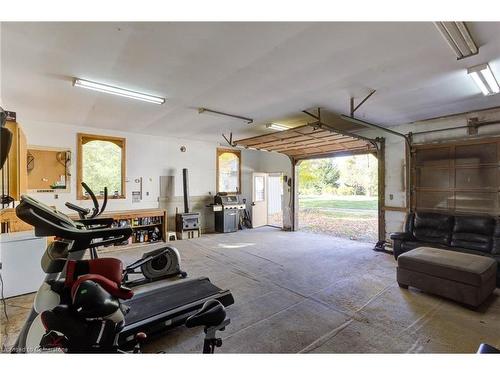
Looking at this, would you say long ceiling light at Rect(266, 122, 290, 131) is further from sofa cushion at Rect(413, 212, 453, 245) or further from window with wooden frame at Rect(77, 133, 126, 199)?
window with wooden frame at Rect(77, 133, 126, 199)

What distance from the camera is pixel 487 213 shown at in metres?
4.30

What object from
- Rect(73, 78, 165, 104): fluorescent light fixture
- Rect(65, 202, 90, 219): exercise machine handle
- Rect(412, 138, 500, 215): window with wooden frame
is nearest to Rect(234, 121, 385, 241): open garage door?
Rect(412, 138, 500, 215): window with wooden frame

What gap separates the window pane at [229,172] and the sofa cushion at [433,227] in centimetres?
546

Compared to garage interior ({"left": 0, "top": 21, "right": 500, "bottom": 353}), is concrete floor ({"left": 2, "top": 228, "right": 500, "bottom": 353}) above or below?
below

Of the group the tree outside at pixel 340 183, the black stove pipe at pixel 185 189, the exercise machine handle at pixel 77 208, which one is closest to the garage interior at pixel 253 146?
the exercise machine handle at pixel 77 208

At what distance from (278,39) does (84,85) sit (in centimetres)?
263

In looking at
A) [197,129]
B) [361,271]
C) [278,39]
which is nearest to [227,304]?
[361,271]

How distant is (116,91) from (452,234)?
6087 millimetres

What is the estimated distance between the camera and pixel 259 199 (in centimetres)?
903

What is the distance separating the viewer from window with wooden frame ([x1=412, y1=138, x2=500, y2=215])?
167 inches

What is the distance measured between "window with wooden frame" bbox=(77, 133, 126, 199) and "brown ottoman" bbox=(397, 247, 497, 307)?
20.7 feet

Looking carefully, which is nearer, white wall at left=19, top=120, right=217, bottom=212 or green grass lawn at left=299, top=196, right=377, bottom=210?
white wall at left=19, top=120, right=217, bottom=212

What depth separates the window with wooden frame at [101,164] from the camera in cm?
561

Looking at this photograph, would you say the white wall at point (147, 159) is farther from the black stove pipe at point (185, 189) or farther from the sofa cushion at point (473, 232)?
the sofa cushion at point (473, 232)
